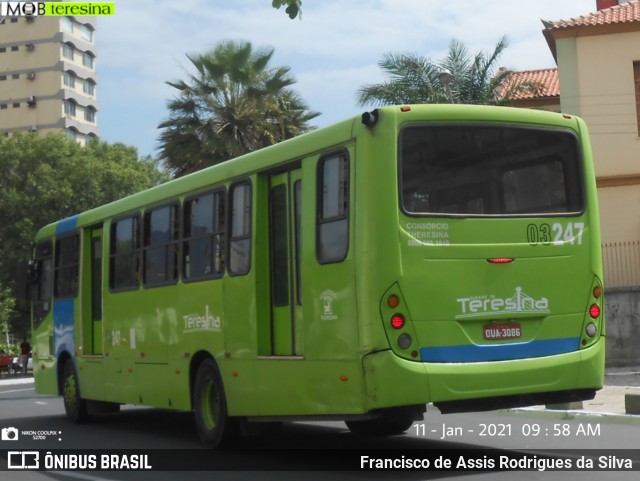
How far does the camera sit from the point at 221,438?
41.3 feet

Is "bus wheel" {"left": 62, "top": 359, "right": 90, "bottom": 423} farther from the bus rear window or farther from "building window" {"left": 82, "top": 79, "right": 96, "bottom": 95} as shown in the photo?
"building window" {"left": 82, "top": 79, "right": 96, "bottom": 95}

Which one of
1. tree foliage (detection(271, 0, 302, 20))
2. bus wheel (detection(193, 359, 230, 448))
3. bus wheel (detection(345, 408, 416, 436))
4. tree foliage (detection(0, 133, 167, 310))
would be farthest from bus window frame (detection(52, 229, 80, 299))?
tree foliage (detection(0, 133, 167, 310))

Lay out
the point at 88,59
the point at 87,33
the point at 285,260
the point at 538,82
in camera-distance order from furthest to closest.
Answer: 1. the point at 88,59
2. the point at 87,33
3. the point at 538,82
4. the point at 285,260

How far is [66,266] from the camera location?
18172mm

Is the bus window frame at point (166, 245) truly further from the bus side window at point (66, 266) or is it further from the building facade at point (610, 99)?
the building facade at point (610, 99)

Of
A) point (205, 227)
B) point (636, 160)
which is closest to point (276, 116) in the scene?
point (636, 160)

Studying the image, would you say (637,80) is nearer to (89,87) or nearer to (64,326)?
(64,326)

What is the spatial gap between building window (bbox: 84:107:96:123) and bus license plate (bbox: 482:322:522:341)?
9917cm

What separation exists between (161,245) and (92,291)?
3.26m

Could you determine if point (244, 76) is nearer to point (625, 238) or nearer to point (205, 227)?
point (625, 238)

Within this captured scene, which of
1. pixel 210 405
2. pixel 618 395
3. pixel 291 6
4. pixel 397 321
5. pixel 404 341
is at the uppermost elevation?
pixel 291 6

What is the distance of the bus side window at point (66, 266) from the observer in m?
17.7

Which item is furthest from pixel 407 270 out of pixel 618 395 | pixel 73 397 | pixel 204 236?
pixel 618 395

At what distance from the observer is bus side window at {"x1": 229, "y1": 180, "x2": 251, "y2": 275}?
469 inches
